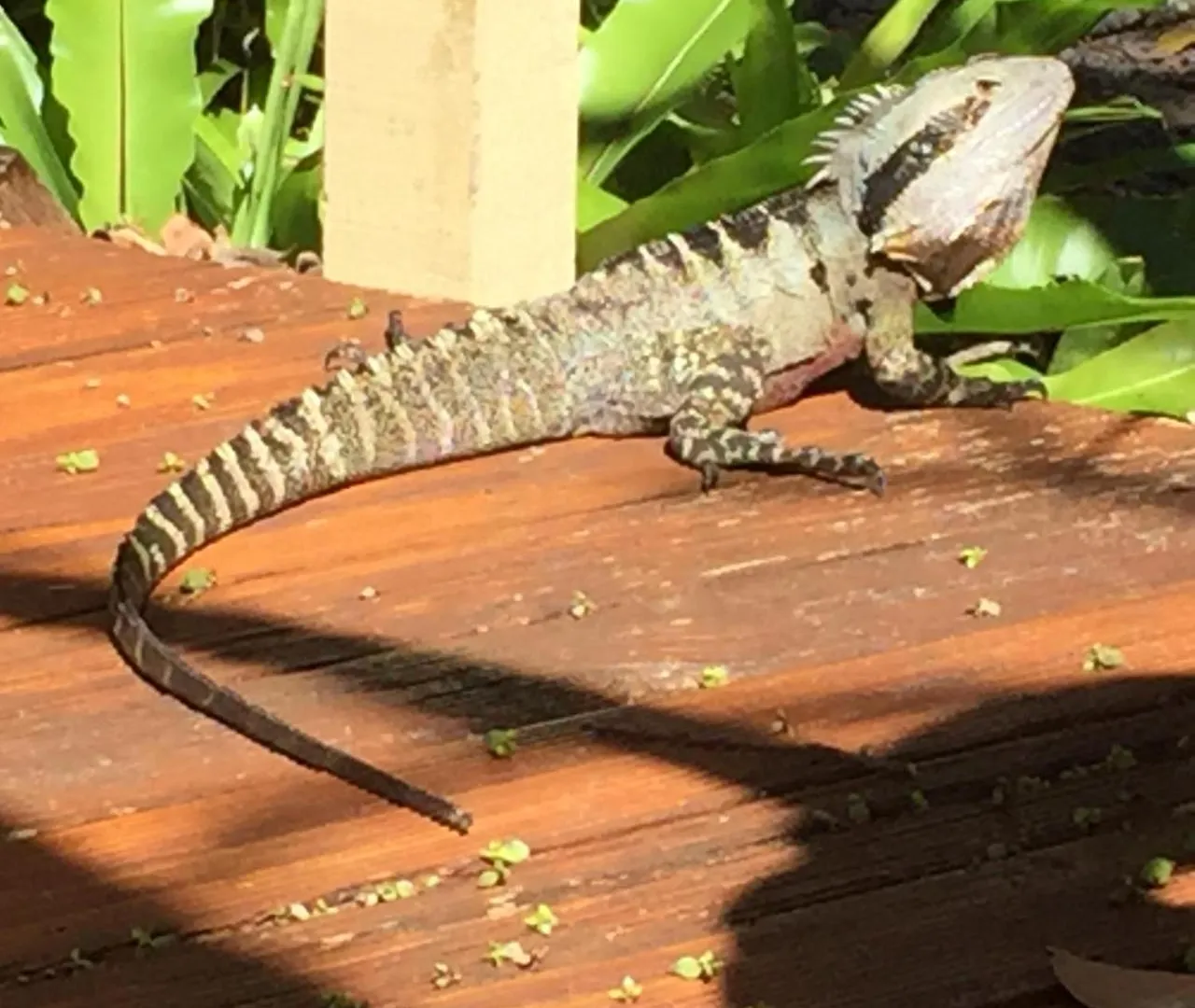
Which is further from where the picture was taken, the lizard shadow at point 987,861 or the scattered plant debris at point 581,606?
the scattered plant debris at point 581,606

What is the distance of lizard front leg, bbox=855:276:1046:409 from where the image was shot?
402cm

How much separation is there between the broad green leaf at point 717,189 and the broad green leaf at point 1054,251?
0.54 m

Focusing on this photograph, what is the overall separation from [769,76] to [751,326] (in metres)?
1.09

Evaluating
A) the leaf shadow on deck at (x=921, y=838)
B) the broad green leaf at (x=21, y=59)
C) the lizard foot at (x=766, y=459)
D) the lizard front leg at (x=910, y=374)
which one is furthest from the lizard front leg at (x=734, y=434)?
the broad green leaf at (x=21, y=59)

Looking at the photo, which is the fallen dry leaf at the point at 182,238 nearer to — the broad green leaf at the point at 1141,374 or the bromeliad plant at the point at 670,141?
the bromeliad plant at the point at 670,141

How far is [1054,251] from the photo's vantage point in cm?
509

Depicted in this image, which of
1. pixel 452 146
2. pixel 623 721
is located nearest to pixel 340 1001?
pixel 623 721

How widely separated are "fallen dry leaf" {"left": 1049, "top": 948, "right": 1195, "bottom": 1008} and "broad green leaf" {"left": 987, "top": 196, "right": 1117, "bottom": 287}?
2.84 metres

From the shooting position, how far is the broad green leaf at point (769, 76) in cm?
512

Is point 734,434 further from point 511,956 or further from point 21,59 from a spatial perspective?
point 21,59

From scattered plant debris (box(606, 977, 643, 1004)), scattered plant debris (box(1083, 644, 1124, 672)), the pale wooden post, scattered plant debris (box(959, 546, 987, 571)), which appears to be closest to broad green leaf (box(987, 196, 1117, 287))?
the pale wooden post

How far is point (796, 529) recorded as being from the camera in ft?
11.6

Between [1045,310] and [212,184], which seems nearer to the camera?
[1045,310]

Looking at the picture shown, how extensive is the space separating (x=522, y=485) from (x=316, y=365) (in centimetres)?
58
